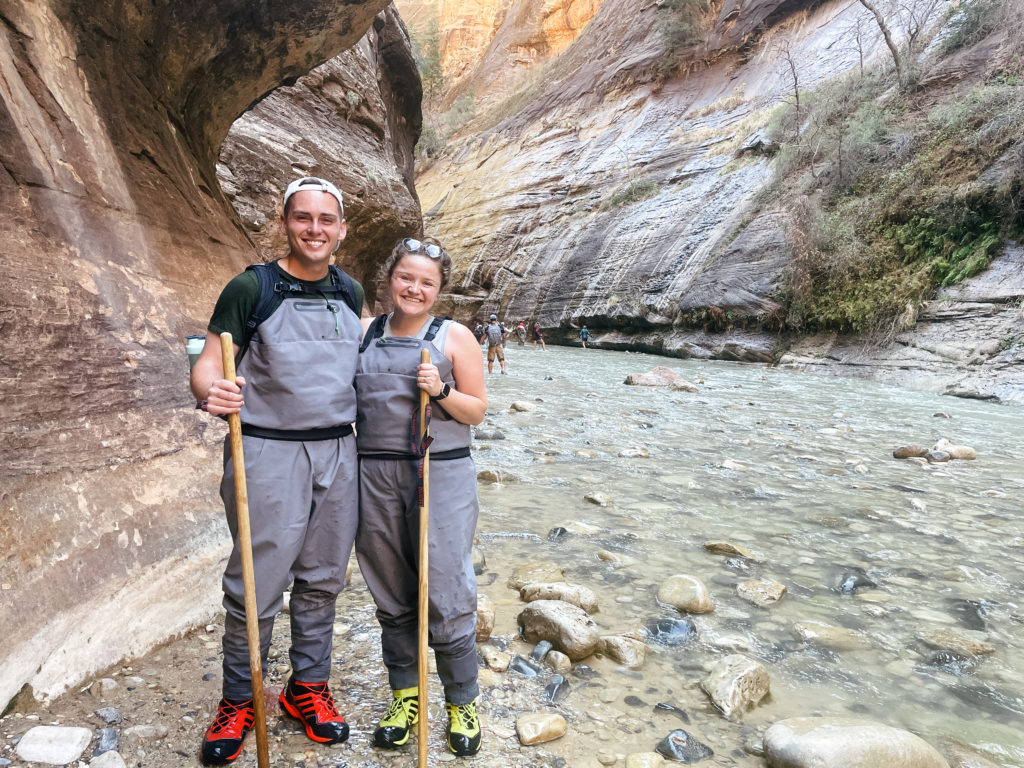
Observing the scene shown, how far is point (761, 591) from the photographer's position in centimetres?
304

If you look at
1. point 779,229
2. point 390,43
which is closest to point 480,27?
point 779,229

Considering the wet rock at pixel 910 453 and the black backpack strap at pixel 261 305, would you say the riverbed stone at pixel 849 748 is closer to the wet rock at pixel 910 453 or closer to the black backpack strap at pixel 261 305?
the black backpack strap at pixel 261 305

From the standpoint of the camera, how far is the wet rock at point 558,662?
2.38 m

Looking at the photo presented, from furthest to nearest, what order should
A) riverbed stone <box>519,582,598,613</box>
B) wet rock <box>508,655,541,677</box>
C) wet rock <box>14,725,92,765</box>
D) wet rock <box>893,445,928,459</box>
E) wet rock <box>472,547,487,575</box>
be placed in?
wet rock <box>893,445,928,459</box>
wet rock <box>472,547,487,575</box>
riverbed stone <box>519,582,598,613</box>
wet rock <box>508,655,541,677</box>
wet rock <box>14,725,92,765</box>

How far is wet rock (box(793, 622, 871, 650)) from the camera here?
2.59 m

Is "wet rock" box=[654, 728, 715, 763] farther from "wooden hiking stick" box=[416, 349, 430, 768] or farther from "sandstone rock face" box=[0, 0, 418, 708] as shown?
"sandstone rock face" box=[0, 0, 418, 708]

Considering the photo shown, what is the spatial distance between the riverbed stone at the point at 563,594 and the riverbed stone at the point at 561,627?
10cm

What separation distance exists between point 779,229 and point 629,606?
18.4 metres

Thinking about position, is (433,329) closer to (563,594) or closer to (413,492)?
(413,492)

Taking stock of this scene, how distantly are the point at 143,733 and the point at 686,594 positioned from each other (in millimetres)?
2257

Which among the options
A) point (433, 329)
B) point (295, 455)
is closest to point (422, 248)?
point (433, 329)

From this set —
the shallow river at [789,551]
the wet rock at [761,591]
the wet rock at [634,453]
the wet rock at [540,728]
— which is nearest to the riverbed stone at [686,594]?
the shallow river at [789,551]

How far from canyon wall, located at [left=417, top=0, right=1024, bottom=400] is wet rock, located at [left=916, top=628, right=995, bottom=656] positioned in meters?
10.6

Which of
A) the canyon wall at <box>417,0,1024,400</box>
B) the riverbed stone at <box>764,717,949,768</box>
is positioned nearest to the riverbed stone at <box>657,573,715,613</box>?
the riverbed stone at <box>764,717,949,768</box>
